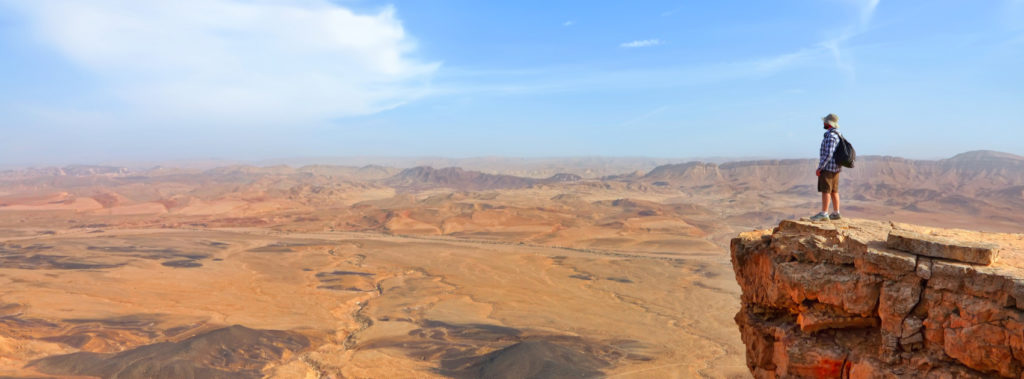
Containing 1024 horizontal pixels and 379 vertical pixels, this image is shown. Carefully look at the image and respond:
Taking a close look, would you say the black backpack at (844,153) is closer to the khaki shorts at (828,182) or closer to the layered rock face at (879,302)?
the khaki shorts at (828,182)

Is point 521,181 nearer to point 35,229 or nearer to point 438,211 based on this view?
point 438,211

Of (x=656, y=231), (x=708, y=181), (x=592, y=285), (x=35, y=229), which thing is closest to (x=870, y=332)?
(x=592, y=285)

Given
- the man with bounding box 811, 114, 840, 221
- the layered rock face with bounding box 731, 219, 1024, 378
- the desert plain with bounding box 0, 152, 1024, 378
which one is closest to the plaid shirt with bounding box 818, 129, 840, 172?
the man with bounding box 811, 114, 840, 221

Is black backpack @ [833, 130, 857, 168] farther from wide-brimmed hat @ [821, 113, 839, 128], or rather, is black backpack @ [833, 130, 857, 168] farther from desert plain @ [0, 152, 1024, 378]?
desert plain @ [0, 152, 1024, 378]

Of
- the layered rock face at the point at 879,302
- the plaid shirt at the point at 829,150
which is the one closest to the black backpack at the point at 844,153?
the plaid shirt at the point at 829,150

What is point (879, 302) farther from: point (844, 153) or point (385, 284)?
point (385, 284)
